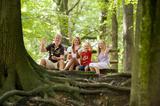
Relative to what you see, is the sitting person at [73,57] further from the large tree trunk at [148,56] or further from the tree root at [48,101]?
the large tree trunk at [148,56]

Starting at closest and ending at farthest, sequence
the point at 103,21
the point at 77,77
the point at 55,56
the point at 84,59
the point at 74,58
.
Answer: the point at 77,77 < the point at 74,58 < the point at 84,59 < the point at 55,56 < the point at 103,21

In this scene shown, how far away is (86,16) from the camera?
1171 inches

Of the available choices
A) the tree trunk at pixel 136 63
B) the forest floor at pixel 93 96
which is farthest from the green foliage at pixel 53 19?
the tree trunk at pixel 136 63

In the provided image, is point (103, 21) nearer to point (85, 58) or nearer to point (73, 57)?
point (85, 58)

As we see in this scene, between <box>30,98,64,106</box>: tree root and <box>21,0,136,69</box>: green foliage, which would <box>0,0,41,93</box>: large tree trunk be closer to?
<box>30,98,64,106</box>: tree root

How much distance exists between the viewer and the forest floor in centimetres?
778

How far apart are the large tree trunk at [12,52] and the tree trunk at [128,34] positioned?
250 inches

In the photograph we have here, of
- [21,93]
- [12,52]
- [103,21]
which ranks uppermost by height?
[103,21]

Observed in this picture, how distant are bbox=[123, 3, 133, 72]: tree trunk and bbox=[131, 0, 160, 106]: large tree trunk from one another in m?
7.09

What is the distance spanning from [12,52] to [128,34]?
6.65m

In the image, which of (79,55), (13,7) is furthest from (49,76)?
(79,55)

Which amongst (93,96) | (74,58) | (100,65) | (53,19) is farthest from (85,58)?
(53,19)

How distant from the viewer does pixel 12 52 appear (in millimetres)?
8109

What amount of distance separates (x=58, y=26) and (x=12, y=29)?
50.4 feet
